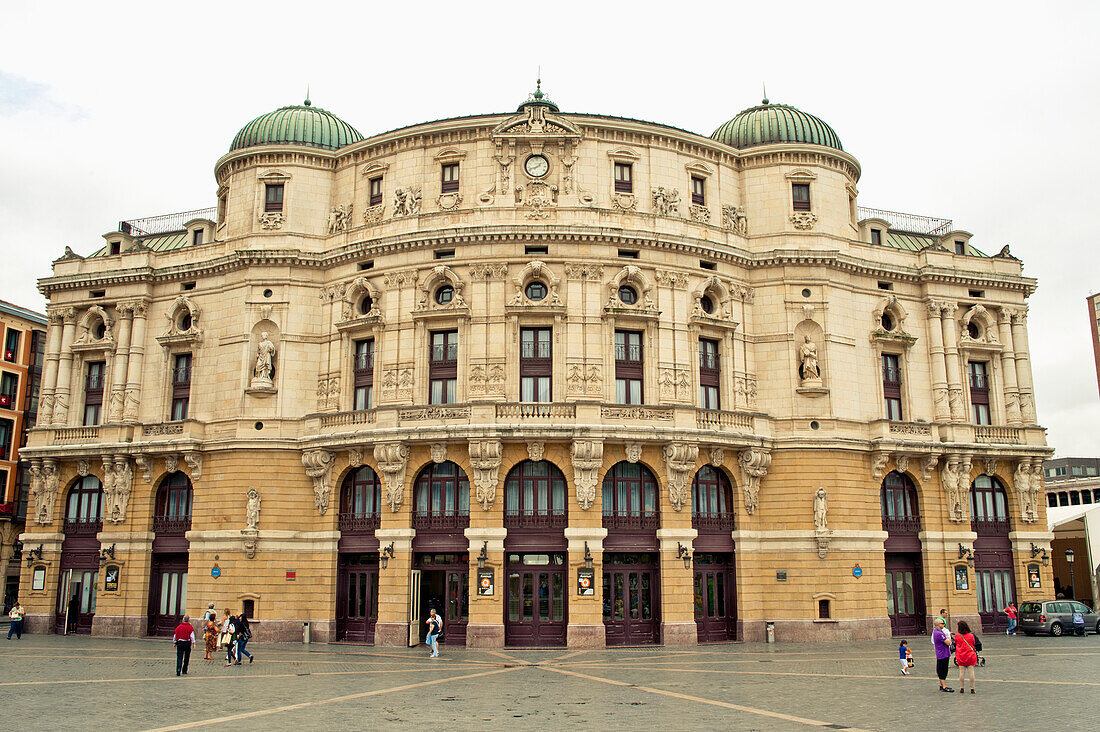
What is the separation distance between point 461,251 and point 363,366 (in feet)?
27.4

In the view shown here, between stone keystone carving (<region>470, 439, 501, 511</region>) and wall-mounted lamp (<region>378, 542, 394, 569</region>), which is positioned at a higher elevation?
stone keystone carving (<region>470, 439, 501, 511</region>)

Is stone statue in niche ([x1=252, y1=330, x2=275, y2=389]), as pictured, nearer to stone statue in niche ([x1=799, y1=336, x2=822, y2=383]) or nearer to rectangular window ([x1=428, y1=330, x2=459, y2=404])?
rectangular window ([x1=428, y1=330, x2=459, y2=404])

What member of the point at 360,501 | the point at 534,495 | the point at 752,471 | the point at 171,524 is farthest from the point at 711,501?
the point at 171,524

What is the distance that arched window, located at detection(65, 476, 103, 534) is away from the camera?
53.3m

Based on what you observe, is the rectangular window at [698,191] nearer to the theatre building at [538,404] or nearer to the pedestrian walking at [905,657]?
the theatre building at [538,404]

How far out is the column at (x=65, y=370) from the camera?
180 ft

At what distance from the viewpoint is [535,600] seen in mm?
44250

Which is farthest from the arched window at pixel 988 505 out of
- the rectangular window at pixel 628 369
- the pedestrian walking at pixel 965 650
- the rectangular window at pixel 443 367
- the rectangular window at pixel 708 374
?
the rectangular window at pixel 443 367

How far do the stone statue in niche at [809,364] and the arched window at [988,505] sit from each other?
41.2 ft

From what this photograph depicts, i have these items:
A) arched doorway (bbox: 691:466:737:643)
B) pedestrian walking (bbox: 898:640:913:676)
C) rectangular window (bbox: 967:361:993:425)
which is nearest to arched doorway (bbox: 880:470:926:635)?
rectangular window (bbox: 967:361:993:425)

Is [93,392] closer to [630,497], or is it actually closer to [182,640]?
[182,640]

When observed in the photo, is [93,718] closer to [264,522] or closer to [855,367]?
[264,522]

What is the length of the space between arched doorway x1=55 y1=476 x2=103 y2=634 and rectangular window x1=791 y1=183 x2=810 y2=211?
43975mm

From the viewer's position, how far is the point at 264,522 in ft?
157
